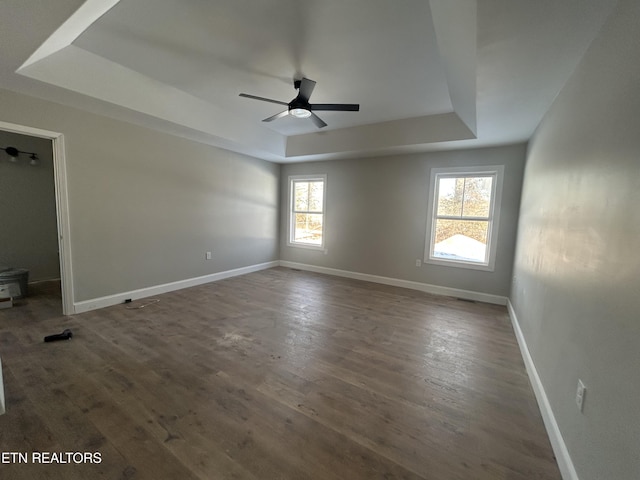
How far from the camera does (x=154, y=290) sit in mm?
3955

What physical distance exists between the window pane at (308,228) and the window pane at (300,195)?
19cm

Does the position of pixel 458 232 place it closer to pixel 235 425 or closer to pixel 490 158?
pixel 490 158

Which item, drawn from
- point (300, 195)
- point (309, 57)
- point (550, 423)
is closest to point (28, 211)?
point (300, 195)

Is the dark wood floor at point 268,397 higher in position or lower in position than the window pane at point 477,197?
lower

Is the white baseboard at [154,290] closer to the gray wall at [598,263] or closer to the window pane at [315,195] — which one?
the window pane at [315,195]

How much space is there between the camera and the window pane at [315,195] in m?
5.78

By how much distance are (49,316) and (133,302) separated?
0.82 metres

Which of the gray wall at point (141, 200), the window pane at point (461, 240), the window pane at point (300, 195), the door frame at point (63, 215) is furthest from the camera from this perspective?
the window pane at point (300, 195)

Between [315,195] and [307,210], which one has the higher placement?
[315,195]

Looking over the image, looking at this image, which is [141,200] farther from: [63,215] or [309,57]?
[309,57]

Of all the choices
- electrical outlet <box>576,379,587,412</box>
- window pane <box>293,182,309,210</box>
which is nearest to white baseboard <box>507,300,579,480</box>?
electrical outlet <box>576,379,587,412</box>

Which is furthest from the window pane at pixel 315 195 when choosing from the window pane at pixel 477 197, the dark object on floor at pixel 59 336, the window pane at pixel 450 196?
the dark object on floor at pixel 59 336

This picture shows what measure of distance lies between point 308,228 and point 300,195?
0.81m

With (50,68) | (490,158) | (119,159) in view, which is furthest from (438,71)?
(119,159)
